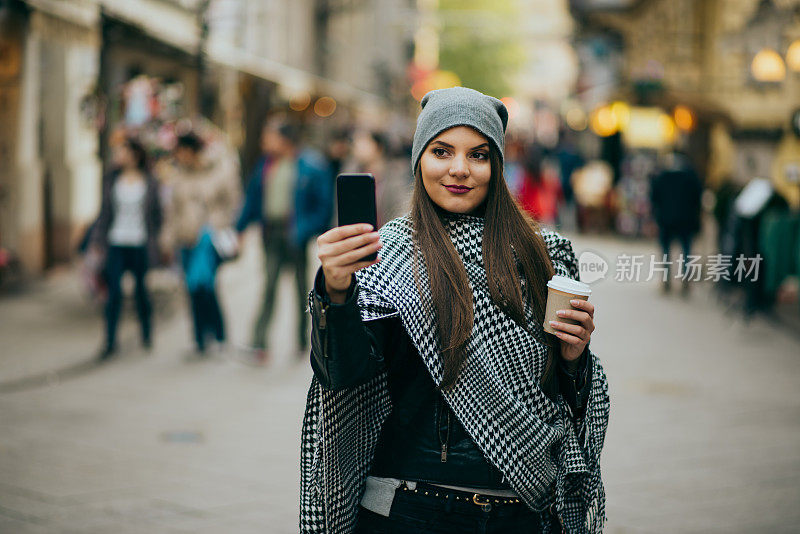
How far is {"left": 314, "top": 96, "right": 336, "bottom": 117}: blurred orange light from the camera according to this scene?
1199 inches

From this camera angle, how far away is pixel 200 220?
8.62 meters

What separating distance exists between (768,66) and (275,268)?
17.2ft

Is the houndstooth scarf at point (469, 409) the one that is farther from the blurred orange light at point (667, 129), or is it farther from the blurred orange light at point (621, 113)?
the blurred orange light at point (621, 113)

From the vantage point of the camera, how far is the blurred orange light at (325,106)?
30447 millimetres

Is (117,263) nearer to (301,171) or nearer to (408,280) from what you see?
(301,171)

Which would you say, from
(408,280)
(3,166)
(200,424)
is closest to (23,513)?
(200,424)

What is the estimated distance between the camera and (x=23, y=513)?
4.71 metres

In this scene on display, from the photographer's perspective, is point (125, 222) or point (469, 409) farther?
point (125, 222)

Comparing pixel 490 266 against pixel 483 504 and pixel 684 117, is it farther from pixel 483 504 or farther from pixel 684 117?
pixel 684 117

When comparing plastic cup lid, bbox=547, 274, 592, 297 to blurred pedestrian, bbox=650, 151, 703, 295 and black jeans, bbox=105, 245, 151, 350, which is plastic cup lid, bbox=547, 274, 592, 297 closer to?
black jeans, bbox=105, 245, 151, 350

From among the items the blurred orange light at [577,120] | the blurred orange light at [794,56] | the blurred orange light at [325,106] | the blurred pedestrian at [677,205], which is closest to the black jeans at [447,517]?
the blurred orange light at [794,56]

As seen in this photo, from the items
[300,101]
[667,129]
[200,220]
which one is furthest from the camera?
[300,101]

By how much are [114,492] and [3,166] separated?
7.91 m

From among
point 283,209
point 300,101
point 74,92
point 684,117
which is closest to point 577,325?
point 283,209
